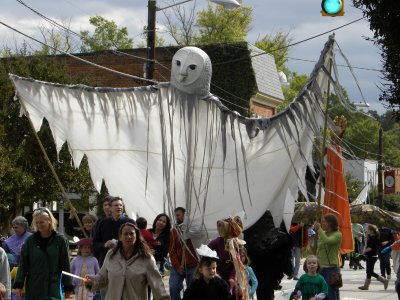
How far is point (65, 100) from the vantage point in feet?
47.5

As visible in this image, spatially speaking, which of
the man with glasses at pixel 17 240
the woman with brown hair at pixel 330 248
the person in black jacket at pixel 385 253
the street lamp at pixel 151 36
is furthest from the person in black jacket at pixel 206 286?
the person in black jacket at pixel 385 253

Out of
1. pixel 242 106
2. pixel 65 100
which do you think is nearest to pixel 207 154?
pixel 65 100

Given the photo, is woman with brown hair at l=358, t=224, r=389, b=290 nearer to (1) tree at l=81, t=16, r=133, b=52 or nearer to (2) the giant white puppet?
(2) the giant white puppet

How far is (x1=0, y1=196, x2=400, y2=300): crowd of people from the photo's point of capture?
9266 millimetres

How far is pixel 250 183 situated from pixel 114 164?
1.91m

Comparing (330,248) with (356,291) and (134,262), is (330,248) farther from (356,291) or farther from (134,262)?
(356,291)

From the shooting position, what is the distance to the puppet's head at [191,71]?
48.0 feet

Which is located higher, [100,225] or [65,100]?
[65,100]

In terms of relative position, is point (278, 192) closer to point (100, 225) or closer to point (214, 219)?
point (214, 219)

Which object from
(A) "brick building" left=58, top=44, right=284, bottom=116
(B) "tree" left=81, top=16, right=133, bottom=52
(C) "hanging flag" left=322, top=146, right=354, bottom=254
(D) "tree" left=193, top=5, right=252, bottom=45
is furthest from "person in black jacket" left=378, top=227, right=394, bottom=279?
(B) "tree" left=81, top=16, right=133, bottom=52

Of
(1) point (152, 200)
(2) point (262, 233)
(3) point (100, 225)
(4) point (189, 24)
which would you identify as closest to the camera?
(3) point (100, 225)

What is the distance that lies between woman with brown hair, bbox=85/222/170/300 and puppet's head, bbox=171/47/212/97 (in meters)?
5.59

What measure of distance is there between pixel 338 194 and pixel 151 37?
9.48 m

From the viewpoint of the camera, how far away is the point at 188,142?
14.6m
